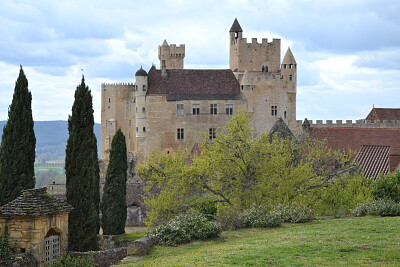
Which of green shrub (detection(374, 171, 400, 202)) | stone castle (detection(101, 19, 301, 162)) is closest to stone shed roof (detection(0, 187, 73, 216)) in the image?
green shrub (detection(374, 171, 400, 202))

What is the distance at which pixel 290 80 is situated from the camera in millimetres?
67938

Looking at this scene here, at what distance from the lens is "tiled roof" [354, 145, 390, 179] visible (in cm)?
3900

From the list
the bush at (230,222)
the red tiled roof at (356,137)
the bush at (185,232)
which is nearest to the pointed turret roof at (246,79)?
the red tiled roof at (356,137)

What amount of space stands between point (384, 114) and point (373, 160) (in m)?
36.5

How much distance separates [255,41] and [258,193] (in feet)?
147

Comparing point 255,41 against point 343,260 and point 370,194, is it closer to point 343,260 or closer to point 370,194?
point 370,194

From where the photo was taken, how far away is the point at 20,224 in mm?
19578

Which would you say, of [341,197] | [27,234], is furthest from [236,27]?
[27,234]

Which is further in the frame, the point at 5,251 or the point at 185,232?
the point at 185,232

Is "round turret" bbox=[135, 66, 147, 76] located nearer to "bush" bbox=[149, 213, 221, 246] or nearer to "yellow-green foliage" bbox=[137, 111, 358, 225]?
"yellow-green foliage" bbox=[137, 111, 358, 225]

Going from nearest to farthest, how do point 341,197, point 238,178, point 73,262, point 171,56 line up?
point 73,262 < point 238,178 < point 341,197 < point 171,56

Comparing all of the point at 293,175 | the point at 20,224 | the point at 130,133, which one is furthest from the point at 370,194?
the point at 130,133

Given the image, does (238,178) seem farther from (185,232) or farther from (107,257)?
(107,257)

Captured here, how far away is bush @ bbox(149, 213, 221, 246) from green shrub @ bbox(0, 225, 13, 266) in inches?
170
